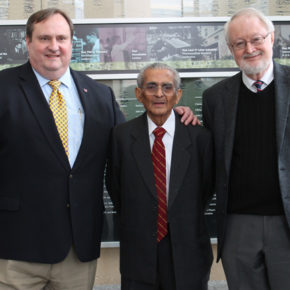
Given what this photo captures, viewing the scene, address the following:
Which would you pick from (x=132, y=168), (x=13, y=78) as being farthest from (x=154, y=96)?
(x=13, y=78)

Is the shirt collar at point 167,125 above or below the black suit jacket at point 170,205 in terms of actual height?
above

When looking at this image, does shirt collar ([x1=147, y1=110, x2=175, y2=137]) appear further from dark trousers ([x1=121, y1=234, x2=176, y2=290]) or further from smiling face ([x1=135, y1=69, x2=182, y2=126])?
dark trousers ([x1=121, y1=234, x2=176, y2=290])

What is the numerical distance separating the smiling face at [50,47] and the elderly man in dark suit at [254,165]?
99 cm

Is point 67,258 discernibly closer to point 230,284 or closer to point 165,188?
point 165,188

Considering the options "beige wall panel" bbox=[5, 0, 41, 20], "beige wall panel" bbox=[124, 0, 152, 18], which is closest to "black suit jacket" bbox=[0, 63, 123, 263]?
"beige wall panel" bbox=[5, 0, 41, 20]

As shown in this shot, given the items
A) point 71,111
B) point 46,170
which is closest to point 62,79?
point 71,111

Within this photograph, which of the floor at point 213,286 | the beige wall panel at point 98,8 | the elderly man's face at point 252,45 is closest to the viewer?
the elderly man's face at point 252,45

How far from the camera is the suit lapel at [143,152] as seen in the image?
2348 millimetres

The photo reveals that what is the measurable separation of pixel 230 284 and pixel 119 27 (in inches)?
90.3

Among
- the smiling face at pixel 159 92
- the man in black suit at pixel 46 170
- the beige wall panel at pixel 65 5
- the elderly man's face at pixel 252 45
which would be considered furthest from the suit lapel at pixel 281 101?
the beige wall panel at pixel 65 5

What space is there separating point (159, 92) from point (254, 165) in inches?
27.1

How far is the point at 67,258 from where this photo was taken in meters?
2.41

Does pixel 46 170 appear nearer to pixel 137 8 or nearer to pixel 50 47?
pixel 50 47

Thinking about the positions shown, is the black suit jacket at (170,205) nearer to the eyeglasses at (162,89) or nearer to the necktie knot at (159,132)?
the necktie knot at (159,132)
